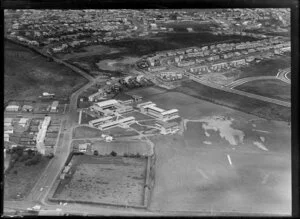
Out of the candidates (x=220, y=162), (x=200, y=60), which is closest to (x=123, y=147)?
(x=220, y=162)

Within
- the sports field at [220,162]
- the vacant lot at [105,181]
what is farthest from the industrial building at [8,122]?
the sports field at [220,162]

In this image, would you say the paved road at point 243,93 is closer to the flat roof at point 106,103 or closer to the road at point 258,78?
the road at point 258,78

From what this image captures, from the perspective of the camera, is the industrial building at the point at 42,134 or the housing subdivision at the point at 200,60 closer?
the industrial building at the point at 42,134

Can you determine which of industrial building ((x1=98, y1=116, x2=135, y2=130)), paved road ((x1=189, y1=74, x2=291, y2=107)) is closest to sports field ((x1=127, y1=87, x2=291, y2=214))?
paved road ((x1=189, y1=74, x2=291, y2=107))

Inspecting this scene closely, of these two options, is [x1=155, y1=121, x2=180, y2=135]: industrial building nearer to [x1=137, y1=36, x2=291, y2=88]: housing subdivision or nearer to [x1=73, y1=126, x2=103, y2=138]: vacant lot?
[x1=137, y1=36, x2=291, y2=88]: housing subdivision

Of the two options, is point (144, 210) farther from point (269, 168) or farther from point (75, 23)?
point (75, 23)

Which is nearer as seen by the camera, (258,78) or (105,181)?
(105,181)

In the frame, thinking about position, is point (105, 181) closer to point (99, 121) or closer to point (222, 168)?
point (99, 121)
